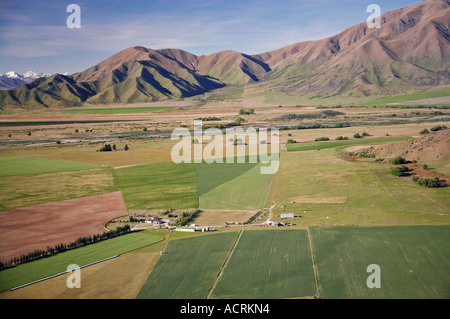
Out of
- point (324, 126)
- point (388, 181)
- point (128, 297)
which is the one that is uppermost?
point (324, 126)

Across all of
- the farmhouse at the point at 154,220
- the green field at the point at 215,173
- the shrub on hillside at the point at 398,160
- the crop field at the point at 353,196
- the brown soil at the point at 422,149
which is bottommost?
the farmhouse at the point at 154,220

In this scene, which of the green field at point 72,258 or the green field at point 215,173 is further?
the green field at point 215,173

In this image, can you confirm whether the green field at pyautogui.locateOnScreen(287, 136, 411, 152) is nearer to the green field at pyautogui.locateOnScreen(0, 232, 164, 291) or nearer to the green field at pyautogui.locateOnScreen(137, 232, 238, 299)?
the green field at pyautogui.locateOnScreen(137, 232, 238, 299)

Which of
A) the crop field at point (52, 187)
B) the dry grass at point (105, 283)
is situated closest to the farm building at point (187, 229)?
the dry grass at point (105, 283)

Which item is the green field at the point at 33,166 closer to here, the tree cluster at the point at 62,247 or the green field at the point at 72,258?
the tree cluster at the point at 62,247
